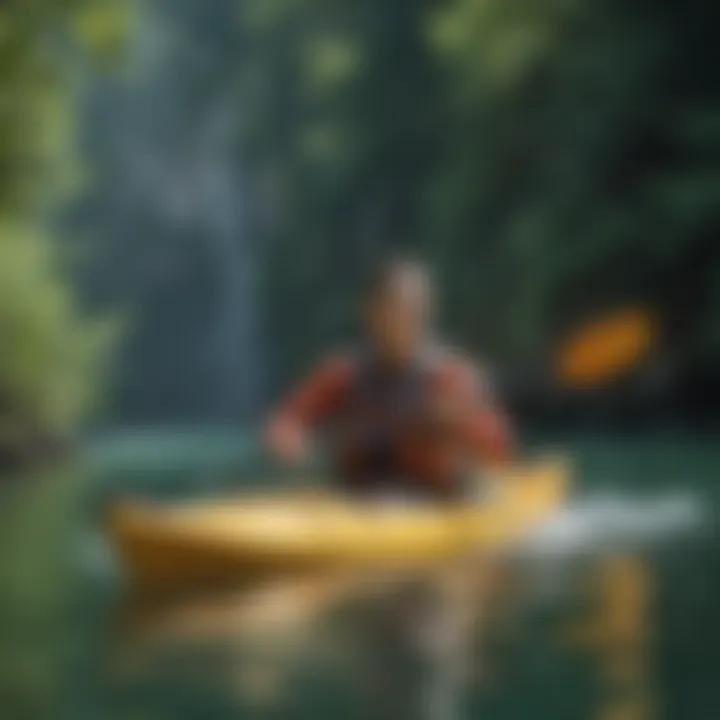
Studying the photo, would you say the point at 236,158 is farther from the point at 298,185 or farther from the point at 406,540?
the point at 406,540

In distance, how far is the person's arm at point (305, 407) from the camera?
0.80 meters

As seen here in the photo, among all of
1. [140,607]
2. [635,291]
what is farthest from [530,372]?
[140,607]

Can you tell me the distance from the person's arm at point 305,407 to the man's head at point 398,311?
23 millimetres

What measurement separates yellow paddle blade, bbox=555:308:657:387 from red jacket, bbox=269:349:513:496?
0.06 metres

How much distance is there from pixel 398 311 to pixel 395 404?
5 cm

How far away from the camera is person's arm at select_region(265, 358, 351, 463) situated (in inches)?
31.7

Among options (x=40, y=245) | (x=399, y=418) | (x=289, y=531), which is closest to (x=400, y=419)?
(x=399, y=418)

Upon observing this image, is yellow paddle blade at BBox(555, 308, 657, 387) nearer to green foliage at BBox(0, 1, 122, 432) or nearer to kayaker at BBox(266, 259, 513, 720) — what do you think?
kayaker at BBox(266, 259, 513, 720)

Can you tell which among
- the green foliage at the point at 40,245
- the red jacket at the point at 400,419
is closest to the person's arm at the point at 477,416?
the red jacket at the point at 400,419

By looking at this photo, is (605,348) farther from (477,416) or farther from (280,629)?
(280,629)

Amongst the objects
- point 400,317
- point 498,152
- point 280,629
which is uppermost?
point 498,152

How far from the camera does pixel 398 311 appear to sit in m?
0.80

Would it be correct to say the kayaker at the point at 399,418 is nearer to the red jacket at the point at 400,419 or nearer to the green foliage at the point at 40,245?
the red jacket at the point at 400,419

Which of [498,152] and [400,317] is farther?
[498,152]
